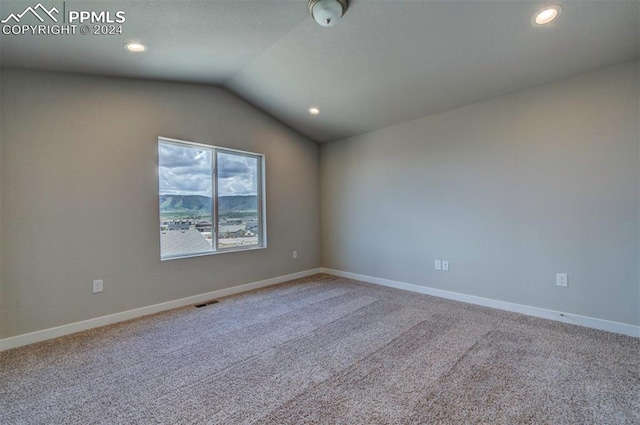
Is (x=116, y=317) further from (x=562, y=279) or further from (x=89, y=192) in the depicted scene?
(x=562, y=279)

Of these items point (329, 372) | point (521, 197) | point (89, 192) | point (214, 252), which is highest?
point (89, 192)

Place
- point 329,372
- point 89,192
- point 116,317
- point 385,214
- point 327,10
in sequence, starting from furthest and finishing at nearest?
point 385,214 → point 116,317 → point 89,192 → point 327,10 → point 329,372

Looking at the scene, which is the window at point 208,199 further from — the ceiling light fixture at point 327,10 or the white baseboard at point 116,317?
the ceiling light fixture at point 327,10

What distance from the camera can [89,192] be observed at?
9.09 feet

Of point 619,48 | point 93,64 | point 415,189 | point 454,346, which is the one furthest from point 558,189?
point 93,64

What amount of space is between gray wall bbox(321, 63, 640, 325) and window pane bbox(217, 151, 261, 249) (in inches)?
65.1

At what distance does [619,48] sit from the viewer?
2.31 meters

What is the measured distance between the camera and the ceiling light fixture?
2114mm

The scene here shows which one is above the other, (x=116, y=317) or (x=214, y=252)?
(x=214, y=252)

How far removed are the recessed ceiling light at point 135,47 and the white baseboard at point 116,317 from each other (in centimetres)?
250

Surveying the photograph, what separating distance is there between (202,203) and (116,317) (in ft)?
4.97

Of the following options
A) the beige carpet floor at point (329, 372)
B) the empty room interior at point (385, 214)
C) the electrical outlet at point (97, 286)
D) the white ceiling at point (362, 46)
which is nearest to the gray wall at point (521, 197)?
the empty room interior at point (385, 214)

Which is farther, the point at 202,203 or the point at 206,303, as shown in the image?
the point at 202,203

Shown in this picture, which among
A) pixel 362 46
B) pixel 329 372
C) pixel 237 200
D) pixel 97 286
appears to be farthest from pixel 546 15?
pixel 97 286
